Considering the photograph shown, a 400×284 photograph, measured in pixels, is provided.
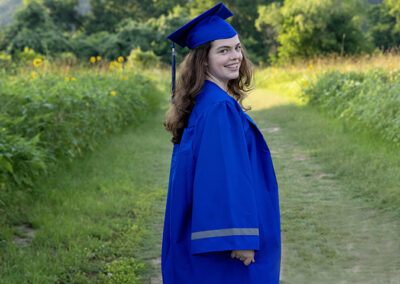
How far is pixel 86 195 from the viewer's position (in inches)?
179

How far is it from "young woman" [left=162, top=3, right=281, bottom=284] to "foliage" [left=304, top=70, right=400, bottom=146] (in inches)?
157

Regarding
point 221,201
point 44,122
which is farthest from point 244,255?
point 44,122

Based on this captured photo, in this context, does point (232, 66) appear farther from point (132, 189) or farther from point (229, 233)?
point (132, 189)

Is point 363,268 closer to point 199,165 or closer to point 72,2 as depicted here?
point 199,165

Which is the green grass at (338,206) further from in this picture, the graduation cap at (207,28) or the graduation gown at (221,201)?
the graduation cap at (207,28)

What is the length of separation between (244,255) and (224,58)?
815 millimetres

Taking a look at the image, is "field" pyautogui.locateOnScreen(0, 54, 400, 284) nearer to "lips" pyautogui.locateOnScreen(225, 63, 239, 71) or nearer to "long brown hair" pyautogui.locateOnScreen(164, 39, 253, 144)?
"long brown hair" pyautogui.locateOnScreen(164, 39, 253, 144)

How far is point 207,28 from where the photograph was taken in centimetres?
185

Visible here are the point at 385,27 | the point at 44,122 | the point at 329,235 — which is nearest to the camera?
the point at 329,235

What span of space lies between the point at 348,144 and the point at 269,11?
1059 inches

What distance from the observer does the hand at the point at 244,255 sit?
1.61 metres

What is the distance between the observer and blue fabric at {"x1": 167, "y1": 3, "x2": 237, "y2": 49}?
1.84 meters

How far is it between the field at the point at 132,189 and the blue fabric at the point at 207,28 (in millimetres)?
1777

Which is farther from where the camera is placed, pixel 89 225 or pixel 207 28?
pixel 89 225
